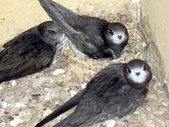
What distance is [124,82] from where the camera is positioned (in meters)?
7.22

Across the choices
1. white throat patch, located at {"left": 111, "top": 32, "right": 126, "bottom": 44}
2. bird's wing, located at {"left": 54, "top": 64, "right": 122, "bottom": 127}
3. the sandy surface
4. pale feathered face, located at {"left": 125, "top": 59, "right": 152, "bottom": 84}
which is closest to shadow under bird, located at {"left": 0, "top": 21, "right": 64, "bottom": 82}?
the sandy surface

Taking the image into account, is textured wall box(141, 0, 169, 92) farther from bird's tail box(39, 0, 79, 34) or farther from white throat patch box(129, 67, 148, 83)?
bird's tail box(39, 0, 79, 34)

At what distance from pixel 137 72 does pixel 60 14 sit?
95cm

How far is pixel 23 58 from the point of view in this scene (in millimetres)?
7785

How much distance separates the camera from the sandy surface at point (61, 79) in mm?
7328

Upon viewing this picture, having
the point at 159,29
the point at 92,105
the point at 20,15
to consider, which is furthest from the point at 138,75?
the point at 20,15

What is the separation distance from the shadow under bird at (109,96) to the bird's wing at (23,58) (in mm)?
688

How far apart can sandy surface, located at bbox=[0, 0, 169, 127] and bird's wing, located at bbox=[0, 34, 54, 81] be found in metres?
0.10

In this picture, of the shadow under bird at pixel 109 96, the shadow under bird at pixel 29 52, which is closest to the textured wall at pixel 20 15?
→ the shadow under bird at pixel 29 52

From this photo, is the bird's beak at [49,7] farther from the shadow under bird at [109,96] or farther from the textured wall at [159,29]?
the textured wall at [159,29]

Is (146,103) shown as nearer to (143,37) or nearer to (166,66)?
(166,66)

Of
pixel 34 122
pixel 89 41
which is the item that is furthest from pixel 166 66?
pixel 34 122

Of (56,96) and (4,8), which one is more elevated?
(4,8)

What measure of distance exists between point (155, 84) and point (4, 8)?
165 cm
